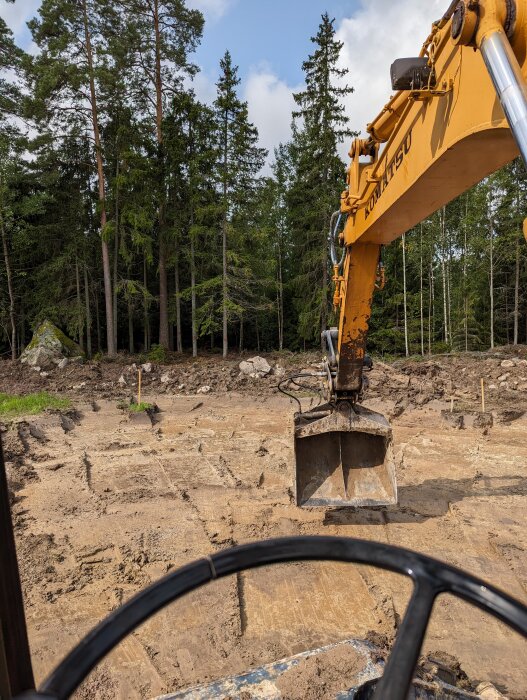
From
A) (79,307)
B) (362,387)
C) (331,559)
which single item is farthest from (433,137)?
(79,307)

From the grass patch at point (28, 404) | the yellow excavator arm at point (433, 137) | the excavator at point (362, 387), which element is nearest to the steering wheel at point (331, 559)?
the excavator at point (362, 387)

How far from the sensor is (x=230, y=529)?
212 inches

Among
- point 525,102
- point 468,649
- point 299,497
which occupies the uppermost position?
point 525,102

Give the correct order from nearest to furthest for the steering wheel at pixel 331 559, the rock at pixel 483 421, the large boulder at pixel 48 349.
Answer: the steering wheel at pixel 331 559 → the rock at pixel 483 421 → the large boulder at pixel 48 349

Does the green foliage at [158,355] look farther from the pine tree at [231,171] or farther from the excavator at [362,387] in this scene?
the excavator at [362,387]

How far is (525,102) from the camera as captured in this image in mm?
1445

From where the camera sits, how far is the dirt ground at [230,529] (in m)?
3.43

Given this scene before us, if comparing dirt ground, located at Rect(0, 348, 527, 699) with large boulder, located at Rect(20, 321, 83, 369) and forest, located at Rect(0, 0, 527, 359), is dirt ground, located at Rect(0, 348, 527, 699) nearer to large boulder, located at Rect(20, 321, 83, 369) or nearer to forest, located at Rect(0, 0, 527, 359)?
large boulder, located at Rect(20, 321, 83, 369)

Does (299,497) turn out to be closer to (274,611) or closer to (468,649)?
(274,611)

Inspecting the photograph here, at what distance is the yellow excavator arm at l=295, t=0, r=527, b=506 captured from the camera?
211 centimetres

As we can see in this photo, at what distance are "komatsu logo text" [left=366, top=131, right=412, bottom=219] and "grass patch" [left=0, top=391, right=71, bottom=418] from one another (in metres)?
9.15

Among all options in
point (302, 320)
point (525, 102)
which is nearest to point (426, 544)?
point (525, 102)

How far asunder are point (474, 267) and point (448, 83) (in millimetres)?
28619

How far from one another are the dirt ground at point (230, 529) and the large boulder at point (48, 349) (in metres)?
6.90
